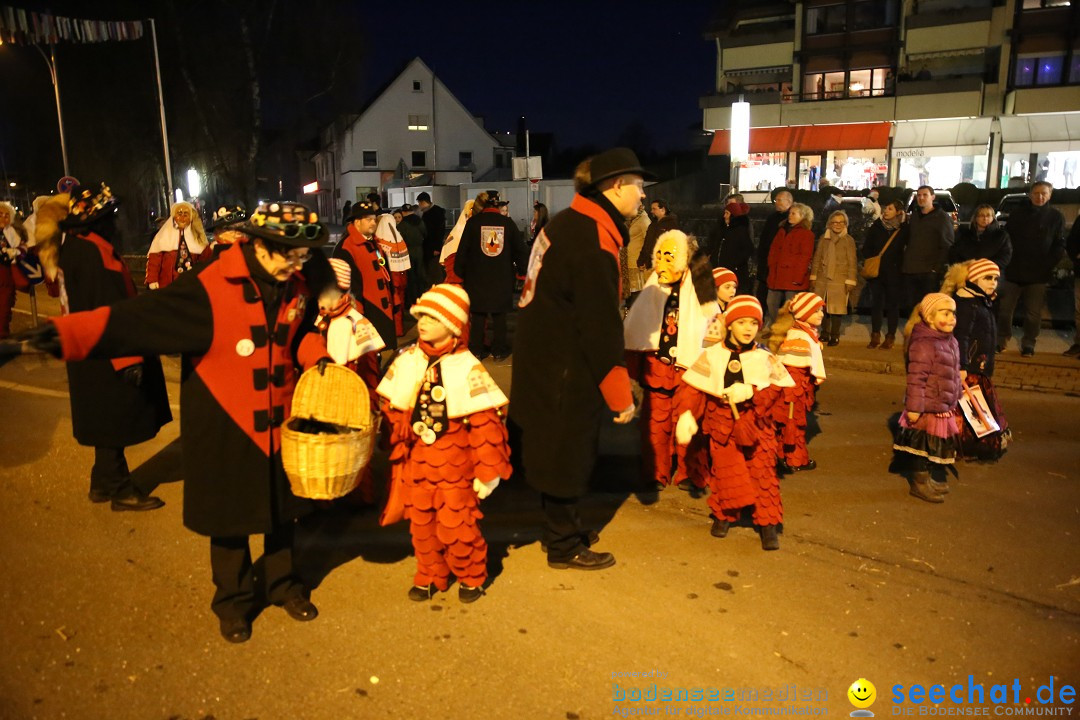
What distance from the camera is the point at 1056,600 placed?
457 centimetres

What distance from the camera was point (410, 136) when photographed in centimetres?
5725

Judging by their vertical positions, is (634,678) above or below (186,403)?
below

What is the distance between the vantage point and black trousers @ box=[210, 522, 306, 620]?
13.6 ft

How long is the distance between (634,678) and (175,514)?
345 cm

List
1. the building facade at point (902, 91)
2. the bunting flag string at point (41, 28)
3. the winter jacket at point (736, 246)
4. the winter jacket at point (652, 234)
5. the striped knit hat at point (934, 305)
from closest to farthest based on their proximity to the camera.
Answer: the striped knit hat at point (934, 305) → the winter jacket at point (736, 246) → the winter jacket at point (652, 234) → the bunting flag string at point (41, 28) → the building facade at point (902, 91)

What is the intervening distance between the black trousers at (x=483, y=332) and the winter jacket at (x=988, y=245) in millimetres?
5608

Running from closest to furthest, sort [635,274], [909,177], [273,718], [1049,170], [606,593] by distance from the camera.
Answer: [273,718] → [606,593] → [635,274] → [1049,170] → [909,177]

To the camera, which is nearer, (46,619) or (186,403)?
(186,403)

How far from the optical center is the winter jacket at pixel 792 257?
10.8 meters

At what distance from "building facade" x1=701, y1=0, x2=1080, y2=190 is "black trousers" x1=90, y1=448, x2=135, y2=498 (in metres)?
36.8

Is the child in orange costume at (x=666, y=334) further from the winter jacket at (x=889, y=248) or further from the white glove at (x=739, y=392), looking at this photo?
Result: the winter jacket at (x=889, y=248)

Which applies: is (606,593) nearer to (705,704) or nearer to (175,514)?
(705,704)

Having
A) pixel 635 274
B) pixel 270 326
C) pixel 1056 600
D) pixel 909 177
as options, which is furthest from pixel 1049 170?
pixel 270 326

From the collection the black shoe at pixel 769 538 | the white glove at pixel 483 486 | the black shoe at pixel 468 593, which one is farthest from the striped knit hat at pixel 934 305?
the black shoe at pixel 468 593
